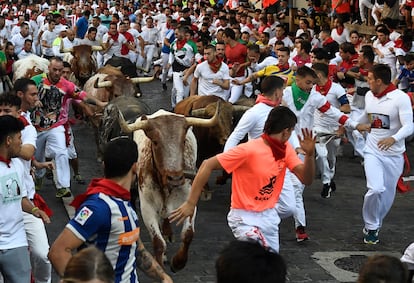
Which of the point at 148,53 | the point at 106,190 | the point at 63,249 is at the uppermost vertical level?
the point at 106,190

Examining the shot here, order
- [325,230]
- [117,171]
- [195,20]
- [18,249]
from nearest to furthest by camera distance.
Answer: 1. [117,171]
2. [18,249]
3. [325,230]
4. [195,20]

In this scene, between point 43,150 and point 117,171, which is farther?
point 43,150

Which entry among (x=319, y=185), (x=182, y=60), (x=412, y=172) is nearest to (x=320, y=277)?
(x=319, y=185)

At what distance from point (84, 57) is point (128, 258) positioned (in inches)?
547

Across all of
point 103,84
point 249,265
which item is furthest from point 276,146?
point 103,84

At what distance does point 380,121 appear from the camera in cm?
981

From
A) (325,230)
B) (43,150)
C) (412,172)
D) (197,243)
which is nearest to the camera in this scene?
(197,243)

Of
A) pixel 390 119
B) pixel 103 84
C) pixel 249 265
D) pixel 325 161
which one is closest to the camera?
pixel 249 265

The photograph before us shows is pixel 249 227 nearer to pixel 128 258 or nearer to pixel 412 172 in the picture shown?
pixel 128 258

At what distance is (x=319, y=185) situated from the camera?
A: 43.2 ft

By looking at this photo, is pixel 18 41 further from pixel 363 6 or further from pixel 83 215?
pixel 83 215

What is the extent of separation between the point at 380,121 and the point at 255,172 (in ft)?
10.4

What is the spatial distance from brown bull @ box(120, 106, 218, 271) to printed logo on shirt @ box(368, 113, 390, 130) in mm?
1998

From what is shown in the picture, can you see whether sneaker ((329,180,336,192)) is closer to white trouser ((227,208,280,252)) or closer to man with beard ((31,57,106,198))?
man with beard ((31,57,106,198))
